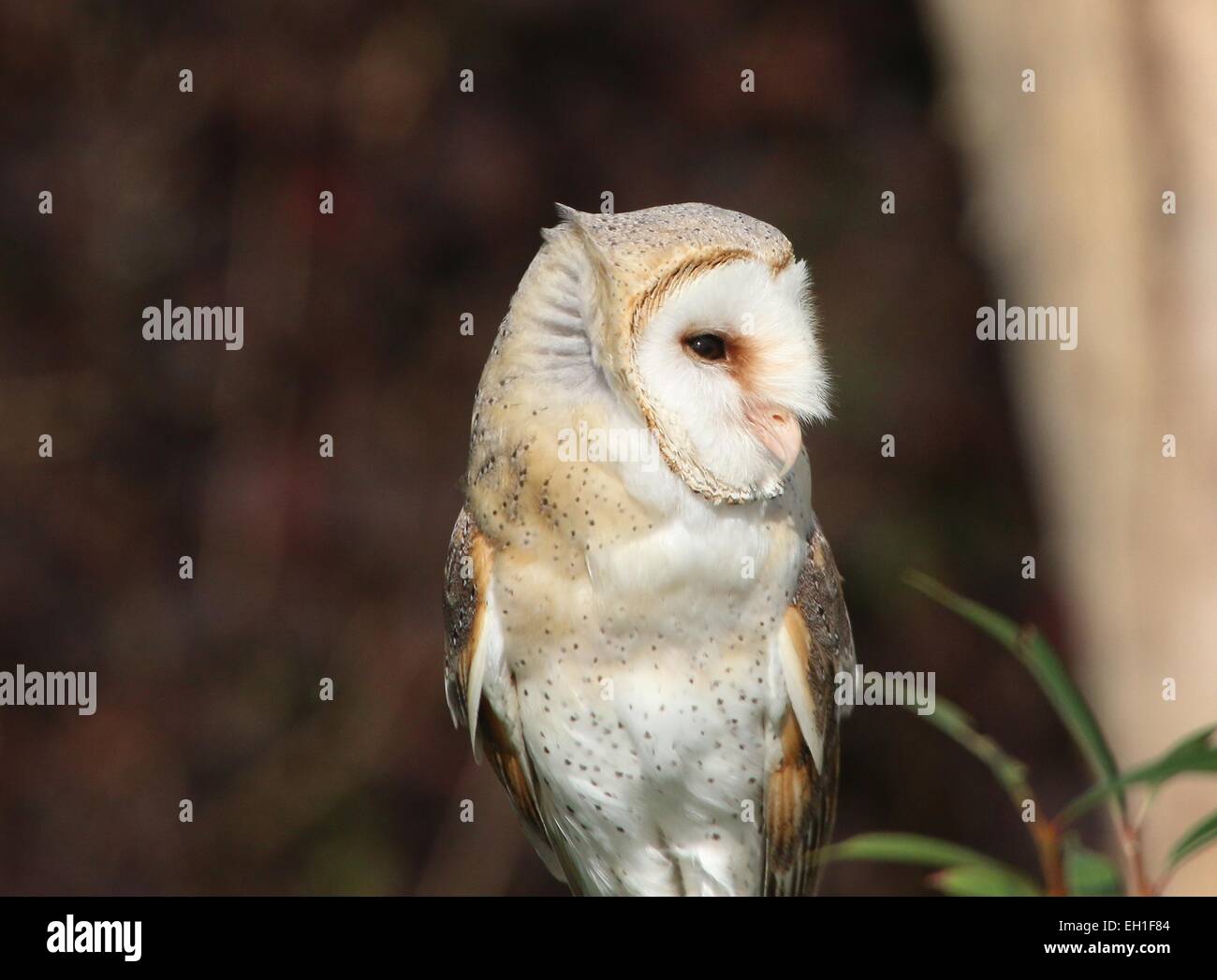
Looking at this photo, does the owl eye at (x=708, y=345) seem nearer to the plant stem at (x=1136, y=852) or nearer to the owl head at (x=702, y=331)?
the owl head at (x=702, y=331)

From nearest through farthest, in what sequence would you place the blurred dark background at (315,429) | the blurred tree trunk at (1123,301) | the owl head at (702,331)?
the owl head at (702,331) → the blurred tree trunk at (1123,301) → the blurred dark background at (315,429)

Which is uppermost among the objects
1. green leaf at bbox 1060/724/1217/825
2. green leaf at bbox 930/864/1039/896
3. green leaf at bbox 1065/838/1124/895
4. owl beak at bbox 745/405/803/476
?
owl beak at bbox 745/405/803/476

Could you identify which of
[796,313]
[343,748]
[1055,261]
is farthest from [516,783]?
[343,748]

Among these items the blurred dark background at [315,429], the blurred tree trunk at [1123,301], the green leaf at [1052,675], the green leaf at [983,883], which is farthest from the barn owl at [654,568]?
the blurred dark background at [315,429]

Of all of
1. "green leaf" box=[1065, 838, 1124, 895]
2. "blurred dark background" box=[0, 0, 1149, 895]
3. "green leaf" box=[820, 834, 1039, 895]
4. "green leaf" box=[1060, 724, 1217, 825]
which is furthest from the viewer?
"blurred dark background" box=[0, 0, 1149, 895]

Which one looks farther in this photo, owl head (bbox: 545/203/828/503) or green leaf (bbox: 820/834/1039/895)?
owl head (bbox: 545/203/828/503)

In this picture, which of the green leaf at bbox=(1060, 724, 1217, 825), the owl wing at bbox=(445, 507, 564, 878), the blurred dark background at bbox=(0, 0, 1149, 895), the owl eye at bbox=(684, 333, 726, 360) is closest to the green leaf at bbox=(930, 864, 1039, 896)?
the green leaf at bbox=(1060, 724, 1217, 825)

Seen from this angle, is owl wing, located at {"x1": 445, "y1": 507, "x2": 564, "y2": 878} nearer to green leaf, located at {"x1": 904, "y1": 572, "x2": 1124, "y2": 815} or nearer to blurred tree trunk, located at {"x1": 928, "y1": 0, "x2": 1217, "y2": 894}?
green leaf, located at {"x1": 904, "y1": 572, "x2": 1124, "y2": 815}
